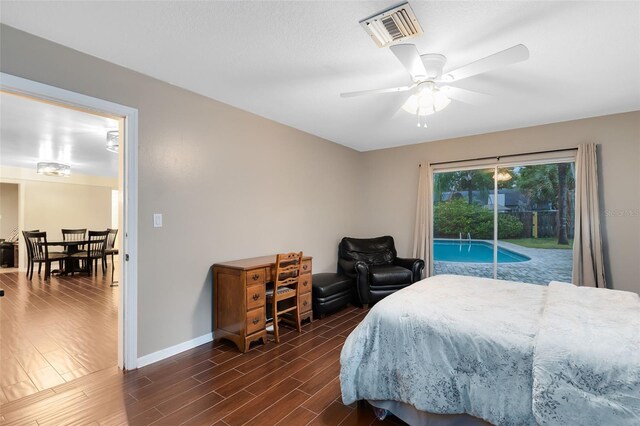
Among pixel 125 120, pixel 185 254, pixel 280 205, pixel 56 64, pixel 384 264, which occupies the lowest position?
pixel 384 264

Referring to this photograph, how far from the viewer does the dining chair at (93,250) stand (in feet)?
21.1

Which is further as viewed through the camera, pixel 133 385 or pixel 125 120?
pixel 125 120

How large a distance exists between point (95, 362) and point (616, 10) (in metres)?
4.72

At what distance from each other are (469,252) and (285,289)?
3.19 metres

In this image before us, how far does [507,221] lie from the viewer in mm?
4508

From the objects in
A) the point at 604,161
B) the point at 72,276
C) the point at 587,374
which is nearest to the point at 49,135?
the point at 72,276

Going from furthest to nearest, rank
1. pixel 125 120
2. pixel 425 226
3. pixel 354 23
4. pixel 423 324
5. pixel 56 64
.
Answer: pixel 425 226, pixel 125 120, pixel 56 64, pixel 354 23, pixel 423 324

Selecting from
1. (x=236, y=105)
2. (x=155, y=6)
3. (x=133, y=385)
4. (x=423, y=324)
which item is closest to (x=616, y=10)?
(x=423, y=324)

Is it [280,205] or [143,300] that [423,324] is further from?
[280,205]

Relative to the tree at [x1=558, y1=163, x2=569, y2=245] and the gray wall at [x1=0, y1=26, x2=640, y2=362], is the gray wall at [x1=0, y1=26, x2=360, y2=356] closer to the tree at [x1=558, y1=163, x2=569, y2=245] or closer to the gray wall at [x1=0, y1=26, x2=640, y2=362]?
the gray wall at [x1=0, y1=26, x2=640, y2=362]

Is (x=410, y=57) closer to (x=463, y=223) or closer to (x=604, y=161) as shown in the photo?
(x=604, y=161)

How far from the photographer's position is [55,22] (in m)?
1.99

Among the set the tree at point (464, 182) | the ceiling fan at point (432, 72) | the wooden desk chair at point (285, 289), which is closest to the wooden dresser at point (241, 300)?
the wooden desk chair at point (285, 289)

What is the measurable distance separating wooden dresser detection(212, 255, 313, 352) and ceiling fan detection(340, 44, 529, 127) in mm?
1965
